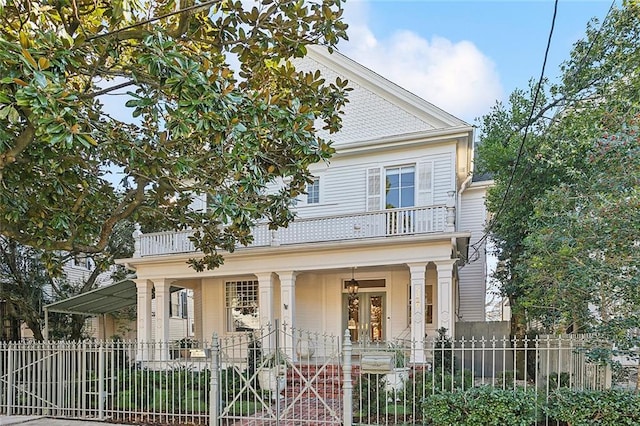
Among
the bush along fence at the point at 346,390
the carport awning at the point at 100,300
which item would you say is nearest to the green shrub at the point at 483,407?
the bush along fence at the point at 346,390

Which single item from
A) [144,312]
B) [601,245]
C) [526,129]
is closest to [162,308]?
[144,312]

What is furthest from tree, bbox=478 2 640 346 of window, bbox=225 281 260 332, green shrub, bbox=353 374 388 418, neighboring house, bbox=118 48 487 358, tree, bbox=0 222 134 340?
tree, bbox=0 222 134 340

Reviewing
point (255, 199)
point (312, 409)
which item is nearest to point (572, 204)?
point (255, 199)

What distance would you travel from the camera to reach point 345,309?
49.4 feet

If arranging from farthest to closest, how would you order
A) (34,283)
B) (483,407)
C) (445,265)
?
(34,283) → (445,265) → (483,407)

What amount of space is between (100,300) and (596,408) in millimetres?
14286

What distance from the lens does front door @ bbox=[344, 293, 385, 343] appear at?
48.9 ft

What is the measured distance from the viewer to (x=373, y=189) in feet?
48.0

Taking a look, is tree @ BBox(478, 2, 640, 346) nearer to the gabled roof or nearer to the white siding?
the gabled roof

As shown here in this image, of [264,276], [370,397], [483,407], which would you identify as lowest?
[370,397]

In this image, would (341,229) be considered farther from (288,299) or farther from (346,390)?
(346,390)

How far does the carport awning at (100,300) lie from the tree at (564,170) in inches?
444

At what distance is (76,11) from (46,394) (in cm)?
819

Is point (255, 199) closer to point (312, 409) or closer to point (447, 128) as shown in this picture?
point (312, 409)
